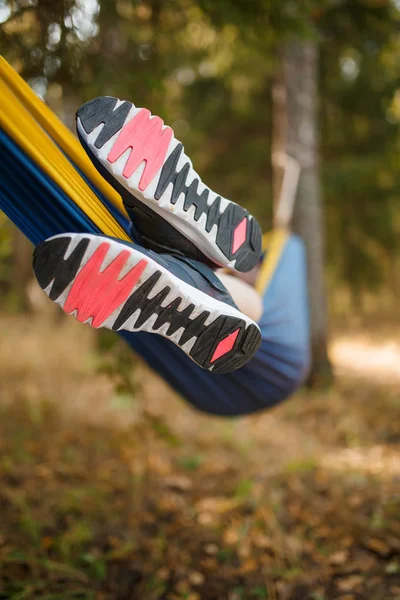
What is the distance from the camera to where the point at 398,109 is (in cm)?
410

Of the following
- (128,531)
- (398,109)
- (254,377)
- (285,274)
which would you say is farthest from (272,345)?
(398,109)

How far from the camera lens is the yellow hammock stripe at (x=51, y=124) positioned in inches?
30.0

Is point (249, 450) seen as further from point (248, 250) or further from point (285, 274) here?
point (248, 250)

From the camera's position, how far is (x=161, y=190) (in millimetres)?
697

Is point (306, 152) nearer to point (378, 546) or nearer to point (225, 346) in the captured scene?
point (378, 546)

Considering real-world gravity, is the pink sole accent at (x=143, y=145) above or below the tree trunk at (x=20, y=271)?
below

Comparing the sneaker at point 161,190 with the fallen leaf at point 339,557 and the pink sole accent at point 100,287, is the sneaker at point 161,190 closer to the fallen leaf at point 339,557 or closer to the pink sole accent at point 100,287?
the pink sole accent at point 100,287

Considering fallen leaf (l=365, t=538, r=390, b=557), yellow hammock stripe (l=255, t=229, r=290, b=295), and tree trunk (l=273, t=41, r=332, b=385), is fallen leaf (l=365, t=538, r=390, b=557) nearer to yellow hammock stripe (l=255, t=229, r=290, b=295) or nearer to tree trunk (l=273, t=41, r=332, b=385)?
yellow hammock stripe (l=255, t=229, r=290, b=295)

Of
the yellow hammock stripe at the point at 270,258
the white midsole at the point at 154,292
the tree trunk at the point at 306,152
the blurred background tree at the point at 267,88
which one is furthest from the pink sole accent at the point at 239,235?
the tree trunk at the point at 306,152

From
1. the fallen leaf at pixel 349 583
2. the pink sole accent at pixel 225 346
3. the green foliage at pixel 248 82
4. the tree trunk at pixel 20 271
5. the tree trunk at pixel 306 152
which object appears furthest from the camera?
the tree trunk at pixel 20 271

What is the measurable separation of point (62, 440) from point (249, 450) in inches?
29.8

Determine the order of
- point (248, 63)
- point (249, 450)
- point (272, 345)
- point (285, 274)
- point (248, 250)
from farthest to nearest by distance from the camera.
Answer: point (248, 63) < point (249, 450) < point (285, 274) < point (272, 345) < point (248, 250)

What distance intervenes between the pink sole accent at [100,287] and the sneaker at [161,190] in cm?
13

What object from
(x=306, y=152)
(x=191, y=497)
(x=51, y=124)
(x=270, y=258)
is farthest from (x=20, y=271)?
(x=51, y=124)
